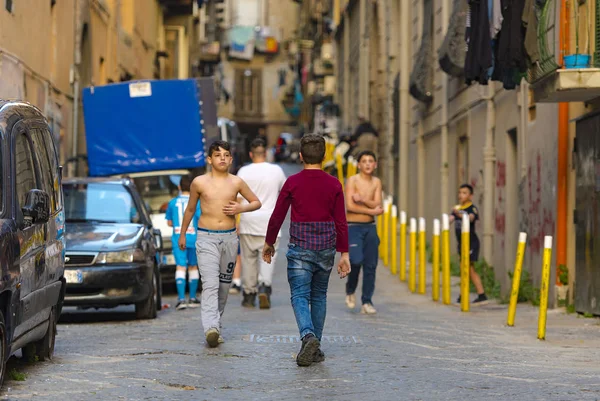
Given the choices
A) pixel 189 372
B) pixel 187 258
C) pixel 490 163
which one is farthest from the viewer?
pixel 490 163

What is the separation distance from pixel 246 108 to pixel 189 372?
8353 centimetres

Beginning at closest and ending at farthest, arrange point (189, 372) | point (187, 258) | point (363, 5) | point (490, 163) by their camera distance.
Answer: point (189, 372) → point (187, 258) → point (490, 163) → point (363, 5)

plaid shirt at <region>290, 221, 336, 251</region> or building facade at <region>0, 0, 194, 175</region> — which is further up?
building facade at <region>0, 0, 194, 175</region>

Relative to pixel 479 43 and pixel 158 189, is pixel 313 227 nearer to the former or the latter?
pixel 479 43

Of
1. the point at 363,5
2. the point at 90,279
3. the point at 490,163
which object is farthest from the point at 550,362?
the point at 363,5

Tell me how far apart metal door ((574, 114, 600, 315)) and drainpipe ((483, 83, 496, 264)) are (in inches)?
218

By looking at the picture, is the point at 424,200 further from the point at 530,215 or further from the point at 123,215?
the point at 123,215

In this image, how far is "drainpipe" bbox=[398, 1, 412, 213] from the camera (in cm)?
3052

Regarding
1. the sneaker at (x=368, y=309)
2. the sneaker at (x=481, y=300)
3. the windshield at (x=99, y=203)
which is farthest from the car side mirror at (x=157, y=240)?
the sneaker at (x=481, y=300)

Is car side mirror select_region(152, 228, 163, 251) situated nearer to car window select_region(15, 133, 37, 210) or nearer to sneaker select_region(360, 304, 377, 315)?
sneaker select_region(360, 304, 377, 315)

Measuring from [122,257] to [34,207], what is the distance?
5.23 metres

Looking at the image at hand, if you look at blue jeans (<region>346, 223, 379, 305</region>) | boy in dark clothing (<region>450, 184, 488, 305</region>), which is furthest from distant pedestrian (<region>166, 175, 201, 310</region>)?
boy in dark clothing (<region>450, 184, 488, 305</region>)

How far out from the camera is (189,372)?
9.20 metres

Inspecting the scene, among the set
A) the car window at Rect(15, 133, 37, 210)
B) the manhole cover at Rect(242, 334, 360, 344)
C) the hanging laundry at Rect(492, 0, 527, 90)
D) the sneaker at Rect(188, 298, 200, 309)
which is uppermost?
the hanging laundry at Rect(492, 0, 527, 90)
